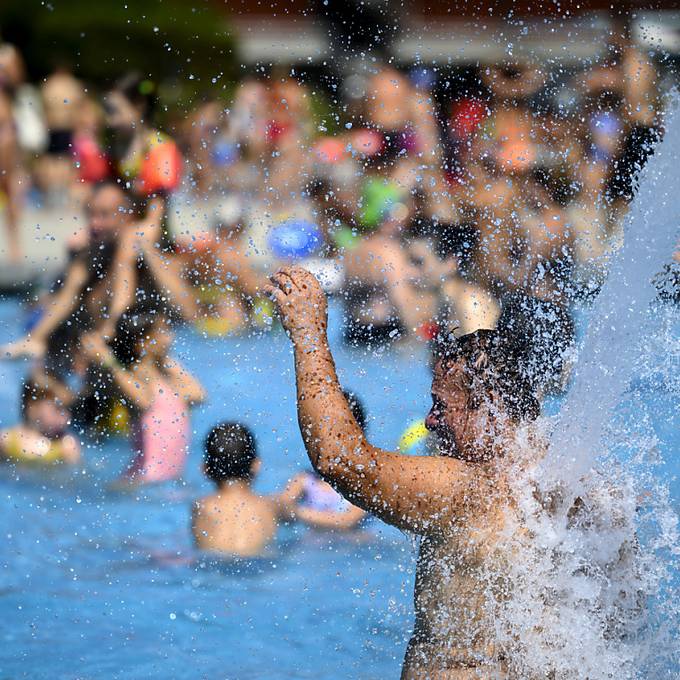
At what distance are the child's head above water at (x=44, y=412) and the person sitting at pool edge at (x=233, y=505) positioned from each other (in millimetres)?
1467

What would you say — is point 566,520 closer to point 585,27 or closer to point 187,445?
point 187,445

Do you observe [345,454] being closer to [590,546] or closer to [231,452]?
[590,546]

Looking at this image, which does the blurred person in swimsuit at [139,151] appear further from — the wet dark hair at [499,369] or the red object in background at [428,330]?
the wet dark hair at [499,369]

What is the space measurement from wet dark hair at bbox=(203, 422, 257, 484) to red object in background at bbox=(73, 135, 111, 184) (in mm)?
4235

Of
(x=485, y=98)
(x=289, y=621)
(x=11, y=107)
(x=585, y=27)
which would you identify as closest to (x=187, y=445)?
(x=289, y=621)

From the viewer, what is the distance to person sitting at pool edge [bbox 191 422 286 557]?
509cm

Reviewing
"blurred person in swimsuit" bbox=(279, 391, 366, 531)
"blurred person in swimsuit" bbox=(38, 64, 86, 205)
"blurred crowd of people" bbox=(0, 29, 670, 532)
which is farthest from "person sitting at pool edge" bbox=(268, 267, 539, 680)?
"blurred person in swimsuit" bbox=(38, 64, 86, 205)

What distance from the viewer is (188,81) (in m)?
14.6

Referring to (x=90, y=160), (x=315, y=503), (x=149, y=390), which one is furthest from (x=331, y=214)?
(x=315, y=503)

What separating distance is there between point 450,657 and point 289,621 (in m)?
2.42

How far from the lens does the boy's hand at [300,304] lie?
268 cm

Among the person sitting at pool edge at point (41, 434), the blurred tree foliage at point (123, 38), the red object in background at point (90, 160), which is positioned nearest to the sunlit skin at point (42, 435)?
the person sitting at pool edge at point (41, 434)

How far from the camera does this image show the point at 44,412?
21.1 feet

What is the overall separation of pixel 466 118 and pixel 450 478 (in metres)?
6.63
